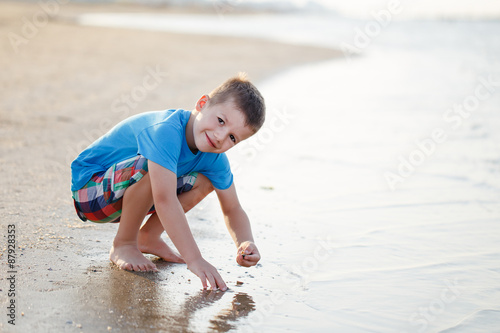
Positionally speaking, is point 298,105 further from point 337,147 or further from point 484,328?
point 484,328

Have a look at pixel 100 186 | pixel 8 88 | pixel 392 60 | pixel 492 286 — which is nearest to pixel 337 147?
pixel 492 286

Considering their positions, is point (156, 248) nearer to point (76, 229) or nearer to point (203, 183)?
point (203, 183)

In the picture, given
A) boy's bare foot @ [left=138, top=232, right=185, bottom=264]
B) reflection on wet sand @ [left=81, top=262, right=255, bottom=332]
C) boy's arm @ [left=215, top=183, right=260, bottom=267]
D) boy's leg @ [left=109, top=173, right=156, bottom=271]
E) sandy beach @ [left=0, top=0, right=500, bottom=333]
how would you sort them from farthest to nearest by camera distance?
1. boy's bare foot @ [left=138, top=232, right=185, bottom=264]
2. boy's arm @ [left=215, top=183, right=260, bottom=267]
3. boy's leg @ [left=109, top=173, right=156, bottom=271]
4. sandy beach @ [left=0, top=0, right=500, bottom=333]
5. reflection on wet sand @ [left=81, top=262, right=255, bottom=332]

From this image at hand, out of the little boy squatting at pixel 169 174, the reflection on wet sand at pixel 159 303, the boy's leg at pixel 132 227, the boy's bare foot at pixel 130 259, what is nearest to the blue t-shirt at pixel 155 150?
the little boy squatting at pixel 169 174

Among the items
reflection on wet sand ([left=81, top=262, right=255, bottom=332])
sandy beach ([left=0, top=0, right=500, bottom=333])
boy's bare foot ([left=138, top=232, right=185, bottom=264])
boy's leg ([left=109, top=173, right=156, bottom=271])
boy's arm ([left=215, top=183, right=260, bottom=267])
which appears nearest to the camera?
reflection on wet sand ([left=81, top=262, right=255, bottom=332])

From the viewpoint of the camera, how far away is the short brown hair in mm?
2539

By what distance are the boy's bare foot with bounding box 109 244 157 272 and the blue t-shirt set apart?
35 centimetres

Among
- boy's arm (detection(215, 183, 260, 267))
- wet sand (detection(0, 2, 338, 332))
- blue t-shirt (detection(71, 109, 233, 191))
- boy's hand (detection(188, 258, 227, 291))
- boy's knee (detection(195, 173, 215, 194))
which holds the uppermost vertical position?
blue t-shirt (detection(71, 109, 233, 191))

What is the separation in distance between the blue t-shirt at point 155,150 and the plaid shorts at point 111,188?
38 millimetres

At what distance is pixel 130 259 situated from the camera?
2725mm

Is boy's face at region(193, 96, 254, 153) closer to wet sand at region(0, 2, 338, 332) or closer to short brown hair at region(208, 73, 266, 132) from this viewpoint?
short brown hair at region(208, 73, 266, 132)

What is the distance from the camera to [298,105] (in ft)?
26.7

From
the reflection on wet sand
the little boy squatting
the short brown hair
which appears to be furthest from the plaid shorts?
the short brown hair

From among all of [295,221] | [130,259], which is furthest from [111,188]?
[295,221]
